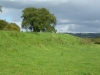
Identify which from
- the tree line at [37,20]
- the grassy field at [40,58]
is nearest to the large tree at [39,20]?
the tree line at [37,20]

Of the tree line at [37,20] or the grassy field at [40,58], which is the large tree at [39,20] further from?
the grassy field at [40,58]

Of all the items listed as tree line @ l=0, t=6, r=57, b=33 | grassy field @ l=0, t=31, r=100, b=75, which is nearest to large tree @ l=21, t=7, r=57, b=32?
tree line @ l=0, t=6, r=57, b=33

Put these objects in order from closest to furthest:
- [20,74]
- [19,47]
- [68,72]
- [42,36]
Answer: [20,74], [68,72], [19,47], [42,36]

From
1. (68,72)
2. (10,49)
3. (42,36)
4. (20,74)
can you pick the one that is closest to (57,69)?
(68,72)

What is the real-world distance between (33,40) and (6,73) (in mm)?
16362

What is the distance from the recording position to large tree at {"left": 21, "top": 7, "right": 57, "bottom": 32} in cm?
6644

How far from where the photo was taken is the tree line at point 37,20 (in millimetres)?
66375

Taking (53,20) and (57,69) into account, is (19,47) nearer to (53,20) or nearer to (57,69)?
(57,69)

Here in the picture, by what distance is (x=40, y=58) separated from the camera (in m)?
18.3

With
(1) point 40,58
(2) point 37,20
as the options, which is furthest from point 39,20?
(1) point 40,58

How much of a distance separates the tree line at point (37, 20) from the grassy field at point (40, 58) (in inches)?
1237

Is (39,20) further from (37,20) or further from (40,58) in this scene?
(40,58)

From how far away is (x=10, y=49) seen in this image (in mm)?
21188

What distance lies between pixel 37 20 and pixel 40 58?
48345mm
